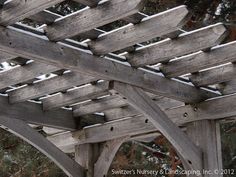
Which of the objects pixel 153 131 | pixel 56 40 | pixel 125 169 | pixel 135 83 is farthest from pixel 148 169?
pixel 56 40

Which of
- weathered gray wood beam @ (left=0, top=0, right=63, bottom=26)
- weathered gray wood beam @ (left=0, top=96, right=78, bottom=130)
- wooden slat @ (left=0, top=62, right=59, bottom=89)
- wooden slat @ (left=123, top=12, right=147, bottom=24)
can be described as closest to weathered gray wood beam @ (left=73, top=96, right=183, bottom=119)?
weathered gray wood beam @ (left=0, top=96, right=78, bottom=130)

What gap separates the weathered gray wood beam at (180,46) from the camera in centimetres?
328

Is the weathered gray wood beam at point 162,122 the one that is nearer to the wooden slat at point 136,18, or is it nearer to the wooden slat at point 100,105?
the wooden slat at point 100,105

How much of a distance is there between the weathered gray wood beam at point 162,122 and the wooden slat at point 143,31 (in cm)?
44

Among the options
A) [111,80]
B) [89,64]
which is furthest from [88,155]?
[89,64]

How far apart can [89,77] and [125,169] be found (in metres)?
4.27

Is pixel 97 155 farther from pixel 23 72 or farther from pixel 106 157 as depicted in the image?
pixel 23 72

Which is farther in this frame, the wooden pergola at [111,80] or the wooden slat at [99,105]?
the wooden slat at [99,105]

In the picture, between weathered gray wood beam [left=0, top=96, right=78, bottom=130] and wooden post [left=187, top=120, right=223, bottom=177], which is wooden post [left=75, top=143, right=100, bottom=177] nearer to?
weathered gray wood beam [left=0, top=96, right=78, bottom=130]

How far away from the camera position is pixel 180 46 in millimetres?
3451

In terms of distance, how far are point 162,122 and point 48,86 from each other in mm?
1001

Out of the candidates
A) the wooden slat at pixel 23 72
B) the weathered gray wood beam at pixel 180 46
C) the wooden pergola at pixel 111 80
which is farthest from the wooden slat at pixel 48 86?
the weathered gray wood beam at pixel 180 46

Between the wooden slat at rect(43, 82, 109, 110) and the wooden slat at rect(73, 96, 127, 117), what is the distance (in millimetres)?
357

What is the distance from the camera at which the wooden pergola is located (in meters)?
3.07
